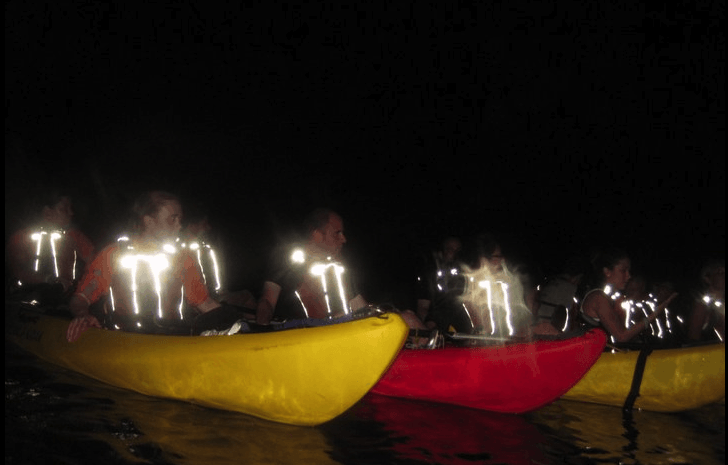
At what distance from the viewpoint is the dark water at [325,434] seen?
145 inches

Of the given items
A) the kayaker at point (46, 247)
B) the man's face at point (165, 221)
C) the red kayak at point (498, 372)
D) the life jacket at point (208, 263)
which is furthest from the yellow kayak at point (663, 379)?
the kayaker at point (46, 247)

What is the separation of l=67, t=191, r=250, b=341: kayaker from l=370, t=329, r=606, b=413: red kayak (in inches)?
59.2

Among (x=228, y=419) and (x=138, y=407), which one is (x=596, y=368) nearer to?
(x=228, y=419)

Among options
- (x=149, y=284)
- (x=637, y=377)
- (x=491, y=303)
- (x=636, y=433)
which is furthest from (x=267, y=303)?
(x=637, y=377)

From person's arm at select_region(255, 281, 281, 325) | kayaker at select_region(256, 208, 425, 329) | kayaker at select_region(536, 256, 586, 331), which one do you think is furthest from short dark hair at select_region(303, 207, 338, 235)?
kayaker at select_region(536, 256, 586, 331)

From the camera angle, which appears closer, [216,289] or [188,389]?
[188,389]

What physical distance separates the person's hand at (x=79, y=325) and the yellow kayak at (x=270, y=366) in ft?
0.67

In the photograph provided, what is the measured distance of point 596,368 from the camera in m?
5.89

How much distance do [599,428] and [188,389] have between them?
9.92ft

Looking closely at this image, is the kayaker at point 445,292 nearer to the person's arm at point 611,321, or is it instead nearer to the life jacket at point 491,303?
the life jacket at point 491,303

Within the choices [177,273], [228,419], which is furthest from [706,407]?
[177,273]

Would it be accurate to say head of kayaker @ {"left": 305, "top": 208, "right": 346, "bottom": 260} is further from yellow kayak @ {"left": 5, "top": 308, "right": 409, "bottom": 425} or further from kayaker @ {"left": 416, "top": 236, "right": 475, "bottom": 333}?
kayaker @ {"left": 416, "top": 236, "right": 475, "bottom": 333}

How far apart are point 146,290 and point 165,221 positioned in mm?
597

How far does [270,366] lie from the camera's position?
418cm
